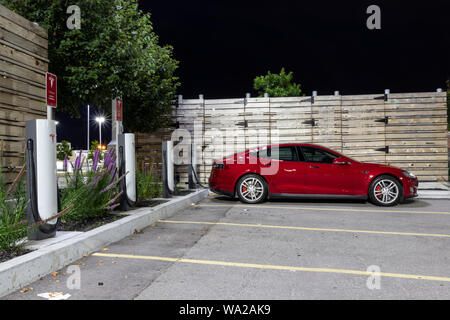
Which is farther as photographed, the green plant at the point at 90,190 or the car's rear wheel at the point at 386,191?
the car's rear wheel at the point at 386,191

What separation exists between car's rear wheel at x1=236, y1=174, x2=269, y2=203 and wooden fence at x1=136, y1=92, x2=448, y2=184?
14.5 ft

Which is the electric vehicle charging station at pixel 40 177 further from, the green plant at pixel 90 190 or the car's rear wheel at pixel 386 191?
the car's rear wheel at pixel 386 191

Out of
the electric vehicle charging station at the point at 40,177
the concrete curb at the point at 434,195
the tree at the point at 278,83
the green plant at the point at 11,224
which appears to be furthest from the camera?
the tree at the point at 278,83

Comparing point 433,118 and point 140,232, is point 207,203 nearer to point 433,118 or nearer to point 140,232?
point 140,232

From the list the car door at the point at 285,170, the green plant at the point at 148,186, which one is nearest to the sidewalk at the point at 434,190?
the car door at the point at 285,170

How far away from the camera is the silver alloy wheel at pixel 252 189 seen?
8.91 m

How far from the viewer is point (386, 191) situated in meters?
8.48

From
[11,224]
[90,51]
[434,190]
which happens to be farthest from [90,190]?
[434,190]

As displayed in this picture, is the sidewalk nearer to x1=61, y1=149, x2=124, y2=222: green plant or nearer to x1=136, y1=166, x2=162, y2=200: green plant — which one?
x1=136, y1=166, x2=162, y2=200: green plant

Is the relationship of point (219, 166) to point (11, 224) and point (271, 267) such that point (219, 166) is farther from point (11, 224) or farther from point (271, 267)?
point (11, 224)

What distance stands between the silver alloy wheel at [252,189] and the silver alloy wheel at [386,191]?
263cm
